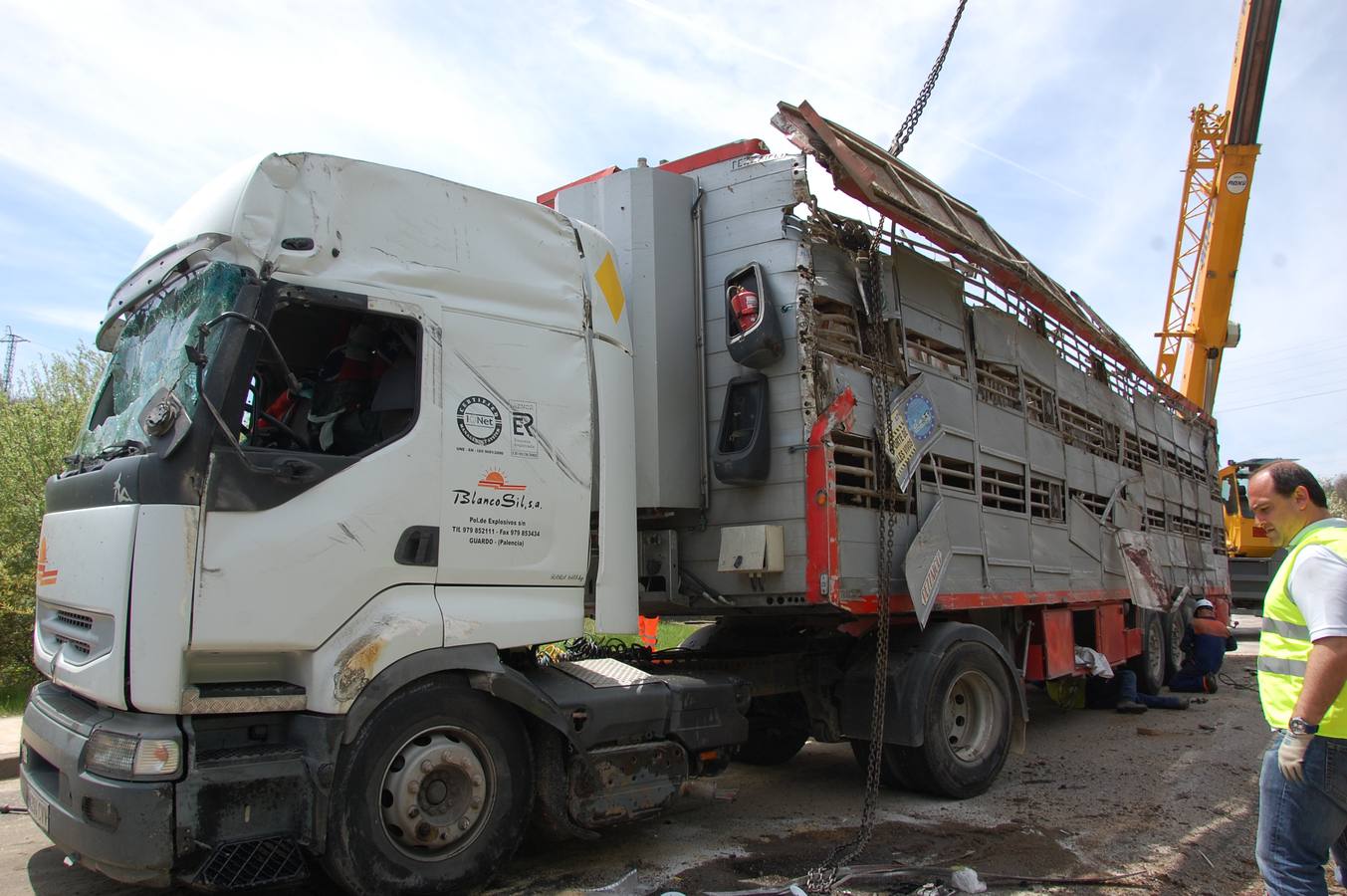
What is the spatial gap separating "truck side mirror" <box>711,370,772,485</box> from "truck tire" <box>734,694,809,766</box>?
4.80 ft

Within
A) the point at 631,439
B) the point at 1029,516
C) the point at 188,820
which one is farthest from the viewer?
the point at 1029,516

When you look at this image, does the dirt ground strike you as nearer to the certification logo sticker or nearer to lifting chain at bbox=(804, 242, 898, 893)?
lifting chain at bbox=(804, 242, 898, 893)

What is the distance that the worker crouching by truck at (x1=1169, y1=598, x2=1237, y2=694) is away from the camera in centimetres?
1054

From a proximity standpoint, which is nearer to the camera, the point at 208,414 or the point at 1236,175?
the point at 208,414

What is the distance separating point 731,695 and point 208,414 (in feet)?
9.06

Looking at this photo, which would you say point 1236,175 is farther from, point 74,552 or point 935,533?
point 74,552

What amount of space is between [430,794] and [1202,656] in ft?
31.9

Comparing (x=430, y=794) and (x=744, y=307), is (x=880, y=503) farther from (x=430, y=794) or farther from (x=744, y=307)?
(x=430, y=794)

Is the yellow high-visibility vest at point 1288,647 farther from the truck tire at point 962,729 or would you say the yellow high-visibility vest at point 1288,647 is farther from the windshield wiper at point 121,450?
the windshield wiper at point 121,450

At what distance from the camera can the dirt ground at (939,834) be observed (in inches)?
163

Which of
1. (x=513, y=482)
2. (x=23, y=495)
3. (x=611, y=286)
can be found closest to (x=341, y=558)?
(x=513, y=482)

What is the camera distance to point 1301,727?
2912 mm

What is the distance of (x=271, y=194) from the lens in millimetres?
3674

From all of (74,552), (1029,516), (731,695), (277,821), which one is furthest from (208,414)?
(1029,516)
